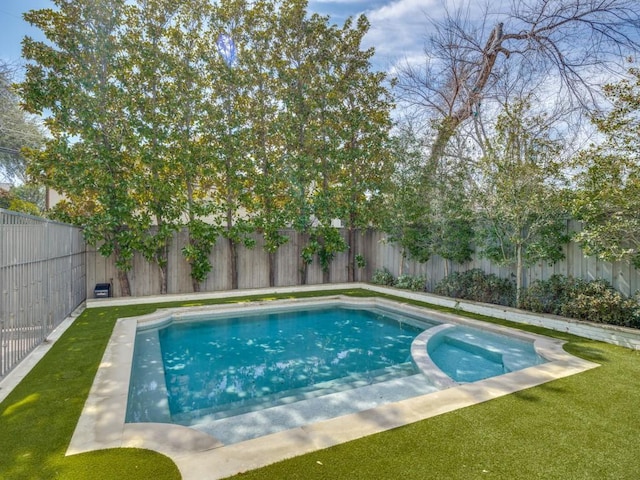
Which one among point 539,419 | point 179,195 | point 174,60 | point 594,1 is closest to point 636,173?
point 539,419

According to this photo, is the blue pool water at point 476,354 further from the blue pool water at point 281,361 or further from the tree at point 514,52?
the tree at point 514,52

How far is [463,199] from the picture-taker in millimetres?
8773

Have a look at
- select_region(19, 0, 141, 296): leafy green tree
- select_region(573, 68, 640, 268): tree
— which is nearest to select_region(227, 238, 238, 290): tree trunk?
select_region(19, 0, 141, 296): leafy green tree

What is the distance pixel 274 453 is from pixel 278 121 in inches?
375

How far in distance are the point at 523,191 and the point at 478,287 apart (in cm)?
251

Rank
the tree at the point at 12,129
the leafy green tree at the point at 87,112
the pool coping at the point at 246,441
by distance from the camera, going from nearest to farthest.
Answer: the pool coping at the point at 246,441
the tree at the point at 12,129
the leafy green tree at the point at 87,112

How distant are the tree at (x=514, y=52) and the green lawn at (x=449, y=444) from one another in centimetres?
752

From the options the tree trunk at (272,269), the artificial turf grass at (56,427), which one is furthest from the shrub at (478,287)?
the artificial turf grass at (56,427)

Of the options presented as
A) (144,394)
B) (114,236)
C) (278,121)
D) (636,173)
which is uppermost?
(278,121)

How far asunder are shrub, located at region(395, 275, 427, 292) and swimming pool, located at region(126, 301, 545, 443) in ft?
6.87

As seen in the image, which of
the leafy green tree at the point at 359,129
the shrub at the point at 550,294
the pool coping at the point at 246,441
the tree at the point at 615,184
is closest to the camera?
the pool coping at the point at 246,441

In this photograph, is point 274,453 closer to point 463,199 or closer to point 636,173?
point 636,173

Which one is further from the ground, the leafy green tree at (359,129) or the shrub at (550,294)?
the leafy green tree at (359,129)

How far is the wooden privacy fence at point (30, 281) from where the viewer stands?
3.75 meters
